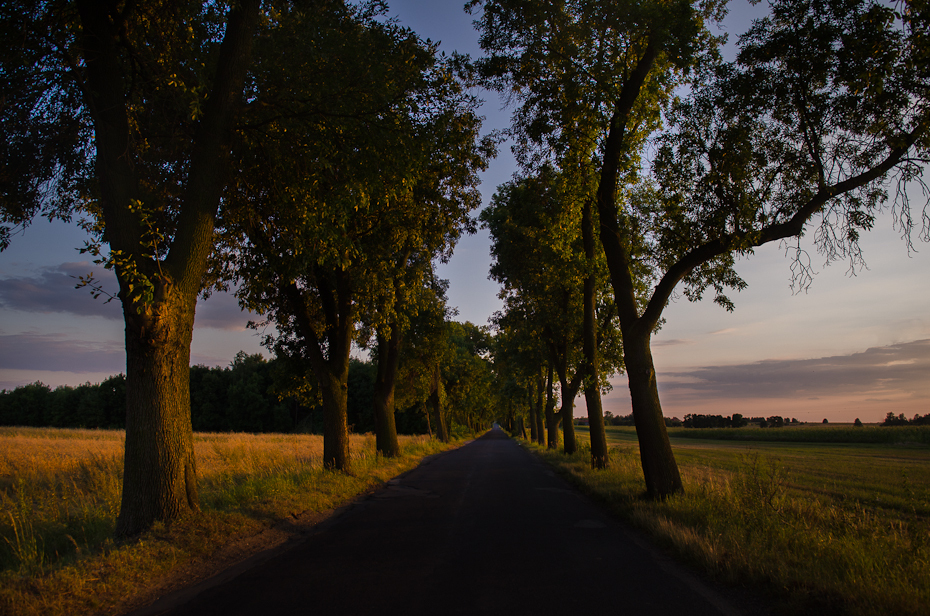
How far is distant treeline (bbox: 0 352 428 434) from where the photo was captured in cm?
9150

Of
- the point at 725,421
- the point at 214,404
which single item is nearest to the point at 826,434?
the point at 725,421

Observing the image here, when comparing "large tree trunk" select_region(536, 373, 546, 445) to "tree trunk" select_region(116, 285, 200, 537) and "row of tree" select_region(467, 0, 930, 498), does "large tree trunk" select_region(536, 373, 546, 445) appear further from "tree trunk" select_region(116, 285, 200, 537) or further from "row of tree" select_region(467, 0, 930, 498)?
"tree trunk" select_region(116, 285, 200, 537)

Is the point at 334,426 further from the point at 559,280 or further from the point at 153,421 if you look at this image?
the point at 559,280

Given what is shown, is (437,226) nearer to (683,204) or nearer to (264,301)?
(264,301)

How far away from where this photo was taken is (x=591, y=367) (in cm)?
1627

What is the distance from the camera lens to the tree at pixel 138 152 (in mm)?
6703

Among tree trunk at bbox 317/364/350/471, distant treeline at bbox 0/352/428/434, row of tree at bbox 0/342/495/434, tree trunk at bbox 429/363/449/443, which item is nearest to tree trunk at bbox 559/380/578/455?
tree trunk at bbox 317/364/350/471

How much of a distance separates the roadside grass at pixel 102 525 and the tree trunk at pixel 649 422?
21.2 feet

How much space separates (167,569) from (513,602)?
3969 millimetres

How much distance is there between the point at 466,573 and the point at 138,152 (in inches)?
323

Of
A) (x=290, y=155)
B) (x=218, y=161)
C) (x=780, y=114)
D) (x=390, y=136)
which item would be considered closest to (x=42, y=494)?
(x=218, y=161)

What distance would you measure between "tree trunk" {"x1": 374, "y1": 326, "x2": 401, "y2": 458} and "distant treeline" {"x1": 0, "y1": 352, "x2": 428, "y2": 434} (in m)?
67.7

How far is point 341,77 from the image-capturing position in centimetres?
924

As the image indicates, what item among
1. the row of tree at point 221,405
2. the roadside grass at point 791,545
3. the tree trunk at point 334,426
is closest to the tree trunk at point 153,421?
the roadside grass at point 791,545
